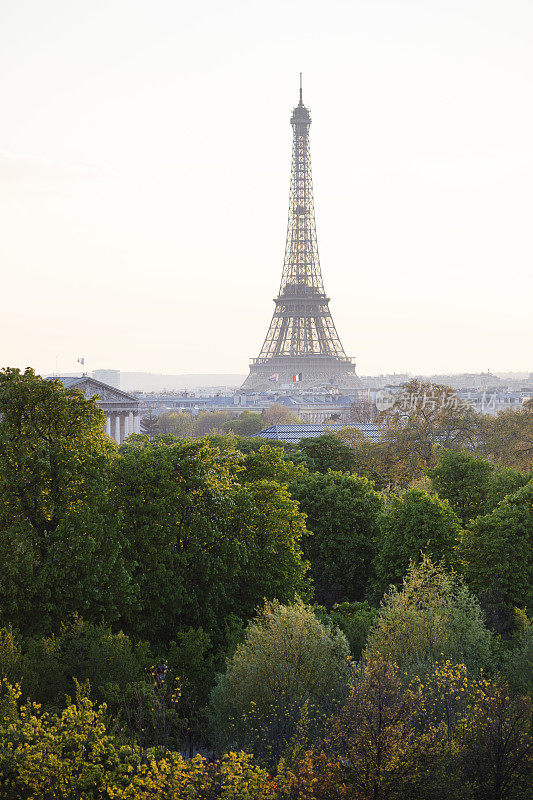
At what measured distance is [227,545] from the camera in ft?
104

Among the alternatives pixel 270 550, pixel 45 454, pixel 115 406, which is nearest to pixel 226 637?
pixel 270 550

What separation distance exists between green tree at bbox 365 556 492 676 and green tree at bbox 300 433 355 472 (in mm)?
29105

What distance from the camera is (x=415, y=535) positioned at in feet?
129

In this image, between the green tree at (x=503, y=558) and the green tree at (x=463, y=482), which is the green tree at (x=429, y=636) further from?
the green tree at (x=463, y=482)

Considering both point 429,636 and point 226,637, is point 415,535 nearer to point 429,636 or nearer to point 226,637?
point 226,637

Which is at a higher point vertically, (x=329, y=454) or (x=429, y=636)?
(x=329, y=454)

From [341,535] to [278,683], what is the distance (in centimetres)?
2028

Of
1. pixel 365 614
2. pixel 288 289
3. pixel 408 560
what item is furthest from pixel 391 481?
pixel 288 289

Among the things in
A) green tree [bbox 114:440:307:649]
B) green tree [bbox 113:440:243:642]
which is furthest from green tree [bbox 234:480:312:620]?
green tree [bbox 113:440:243:642]

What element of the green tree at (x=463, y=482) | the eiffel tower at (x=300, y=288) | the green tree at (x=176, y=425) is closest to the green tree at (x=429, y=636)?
the green tree at (x=463, y=482)

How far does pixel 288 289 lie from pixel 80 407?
16205 cm

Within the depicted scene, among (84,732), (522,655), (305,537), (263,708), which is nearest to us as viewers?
(84,732)

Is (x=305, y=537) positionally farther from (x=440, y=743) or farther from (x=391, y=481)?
(x=440, y=743)

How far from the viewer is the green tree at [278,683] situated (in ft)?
75.3
